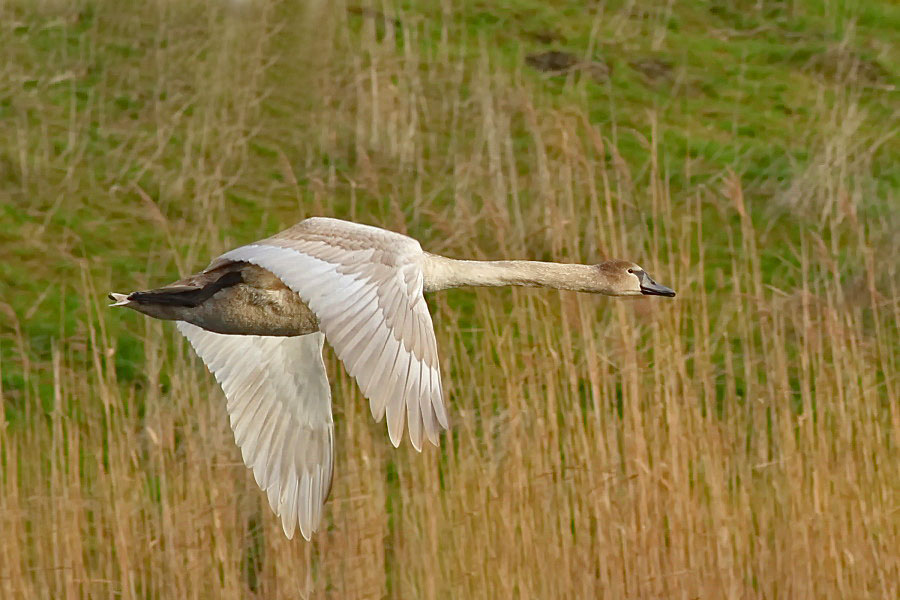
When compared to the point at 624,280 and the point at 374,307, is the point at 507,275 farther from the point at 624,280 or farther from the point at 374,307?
the point at 374,307

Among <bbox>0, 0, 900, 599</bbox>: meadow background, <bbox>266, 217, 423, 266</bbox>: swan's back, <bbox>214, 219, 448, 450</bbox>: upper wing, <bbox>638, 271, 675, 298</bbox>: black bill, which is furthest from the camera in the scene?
<bbox>0, 0, 900, 599</bbox>: meadow background

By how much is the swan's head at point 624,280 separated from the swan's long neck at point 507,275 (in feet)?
0.05

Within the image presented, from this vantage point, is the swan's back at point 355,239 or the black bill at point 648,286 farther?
the black bill at point 648,286

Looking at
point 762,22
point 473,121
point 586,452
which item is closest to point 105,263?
point 473,121

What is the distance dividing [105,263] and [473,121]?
2.69 metres

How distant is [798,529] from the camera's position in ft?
20.3

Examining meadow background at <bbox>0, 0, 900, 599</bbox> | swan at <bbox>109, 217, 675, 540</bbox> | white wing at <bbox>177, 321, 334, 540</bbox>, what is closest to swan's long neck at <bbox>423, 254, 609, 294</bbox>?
swan at <bbox>109, 217, 675, 540</bbox>

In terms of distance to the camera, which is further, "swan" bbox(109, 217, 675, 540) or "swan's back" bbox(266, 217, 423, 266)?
"swan's back" bbox(266, 217, 423, 266)

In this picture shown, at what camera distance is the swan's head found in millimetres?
5949

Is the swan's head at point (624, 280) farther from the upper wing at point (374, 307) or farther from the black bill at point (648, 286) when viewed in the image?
the upper wing at point (374, 307)

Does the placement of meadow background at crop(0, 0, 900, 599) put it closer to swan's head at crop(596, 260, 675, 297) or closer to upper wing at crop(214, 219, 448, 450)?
swan's head at crop(596, 260, 675, 297)

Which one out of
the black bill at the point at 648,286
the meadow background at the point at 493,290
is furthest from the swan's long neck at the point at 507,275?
the meadow background at the point at 493,290

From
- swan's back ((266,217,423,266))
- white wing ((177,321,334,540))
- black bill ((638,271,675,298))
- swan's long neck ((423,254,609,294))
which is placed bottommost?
white wing ((177,321,334,540))

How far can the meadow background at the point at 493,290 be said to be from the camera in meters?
6.08
